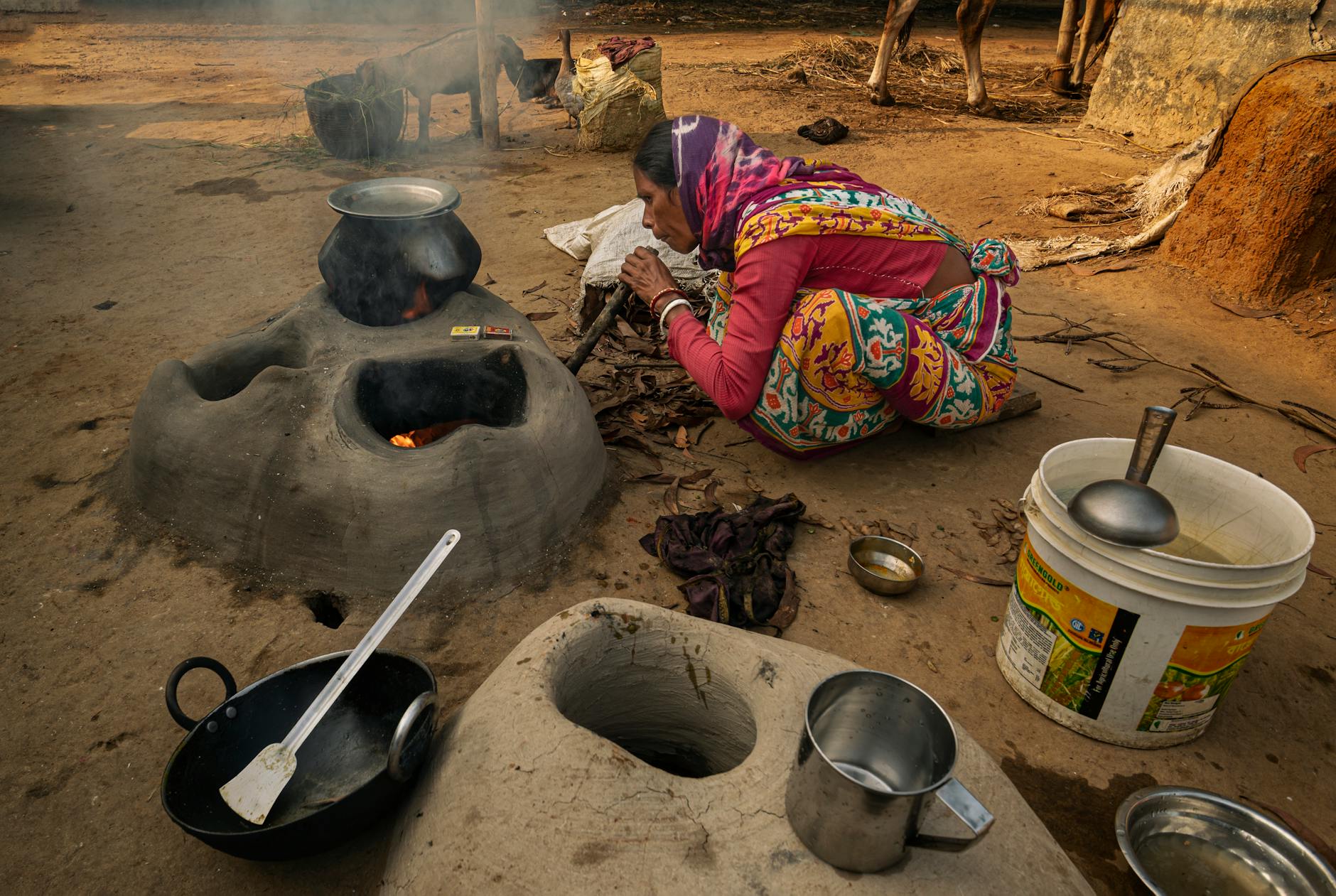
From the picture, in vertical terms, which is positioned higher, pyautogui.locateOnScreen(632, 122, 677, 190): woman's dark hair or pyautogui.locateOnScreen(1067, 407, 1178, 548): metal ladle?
pyautogui.locateOnScreen(632, 122, 677, 190): woman's dark hair

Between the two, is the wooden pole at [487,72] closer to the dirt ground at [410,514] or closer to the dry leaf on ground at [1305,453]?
the dirt ground at [410,514]

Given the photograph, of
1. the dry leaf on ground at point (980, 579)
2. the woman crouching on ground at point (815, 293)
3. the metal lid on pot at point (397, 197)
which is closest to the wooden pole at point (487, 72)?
the metal lid on pot at point (397, 197)

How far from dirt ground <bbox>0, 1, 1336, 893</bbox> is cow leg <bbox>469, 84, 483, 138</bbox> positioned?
627 mm

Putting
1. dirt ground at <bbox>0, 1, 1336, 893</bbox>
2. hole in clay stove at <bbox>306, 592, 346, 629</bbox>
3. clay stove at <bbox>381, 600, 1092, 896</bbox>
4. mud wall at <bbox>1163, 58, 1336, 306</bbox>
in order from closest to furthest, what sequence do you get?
1. clay stove at <bbox>381, 600, 1092, 896</bbox>
2. dirt ground at <bbox>0, 1, 1336, 893</bbox>
3. hole in clay stove at <bbox>306, 592, 346, 629</bbox>
4. mud wall at <bbox>1163, 58, 1336, 306</bbox>

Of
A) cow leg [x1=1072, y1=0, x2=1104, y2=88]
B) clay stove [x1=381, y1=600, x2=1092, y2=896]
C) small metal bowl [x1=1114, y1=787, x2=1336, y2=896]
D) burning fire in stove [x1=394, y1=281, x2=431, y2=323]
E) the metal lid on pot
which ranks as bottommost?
small metal bowl [x1=1114, y1=787, x2=1336, y2=896]

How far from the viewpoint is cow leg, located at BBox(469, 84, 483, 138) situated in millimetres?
7988

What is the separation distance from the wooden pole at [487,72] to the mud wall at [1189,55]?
5240mm

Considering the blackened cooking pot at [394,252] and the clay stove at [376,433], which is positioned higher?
the blackened cooking pot at [394,252]

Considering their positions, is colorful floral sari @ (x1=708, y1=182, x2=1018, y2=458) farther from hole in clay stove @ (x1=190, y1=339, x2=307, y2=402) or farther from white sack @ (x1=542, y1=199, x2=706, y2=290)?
hole in clay stove @ (x1=190, y1=339, x2=307, y2=402)

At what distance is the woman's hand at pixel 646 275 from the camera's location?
3113 mm

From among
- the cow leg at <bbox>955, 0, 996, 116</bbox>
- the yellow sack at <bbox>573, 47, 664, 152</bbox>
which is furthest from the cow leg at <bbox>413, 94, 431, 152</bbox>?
the cow leg at <bbox>955, 0, 996, 116</bbox>

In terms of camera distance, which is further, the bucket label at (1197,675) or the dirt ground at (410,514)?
the dirt ground at (410,514)

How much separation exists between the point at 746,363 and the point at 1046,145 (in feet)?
18.5

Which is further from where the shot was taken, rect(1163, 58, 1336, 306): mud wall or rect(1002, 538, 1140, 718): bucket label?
rect(1163, 58, 1336, 306): mud wall
